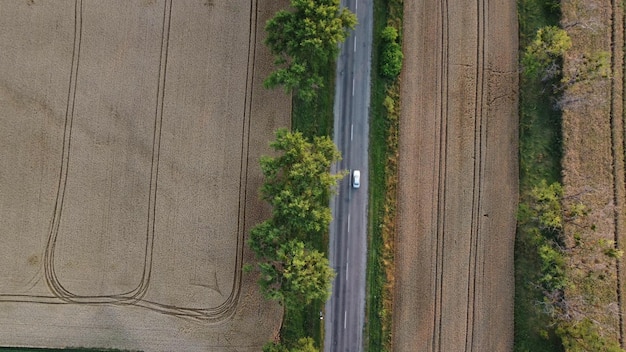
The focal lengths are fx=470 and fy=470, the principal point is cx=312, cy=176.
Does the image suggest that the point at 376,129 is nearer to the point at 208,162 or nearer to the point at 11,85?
the point at 208,162

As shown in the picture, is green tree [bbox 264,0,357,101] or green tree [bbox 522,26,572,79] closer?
green tree [bbox 264,0,357,101]

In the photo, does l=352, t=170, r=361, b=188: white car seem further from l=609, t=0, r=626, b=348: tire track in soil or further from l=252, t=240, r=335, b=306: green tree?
l=609, t=0, r=626, b=348: tire track in soil

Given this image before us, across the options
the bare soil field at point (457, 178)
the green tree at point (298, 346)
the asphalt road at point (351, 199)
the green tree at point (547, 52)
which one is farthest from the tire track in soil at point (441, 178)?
the green tree at point (298, 346)

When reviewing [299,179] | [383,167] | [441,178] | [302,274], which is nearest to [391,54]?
[383,167]

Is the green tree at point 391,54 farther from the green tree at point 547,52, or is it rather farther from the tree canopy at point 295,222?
the green tree at point 547,52

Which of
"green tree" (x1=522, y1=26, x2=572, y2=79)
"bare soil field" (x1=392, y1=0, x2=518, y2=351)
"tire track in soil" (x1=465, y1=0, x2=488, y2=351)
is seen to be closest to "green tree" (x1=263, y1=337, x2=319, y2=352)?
"bare soil field" (x1=392, y1=0, x2=518, y2=351)
